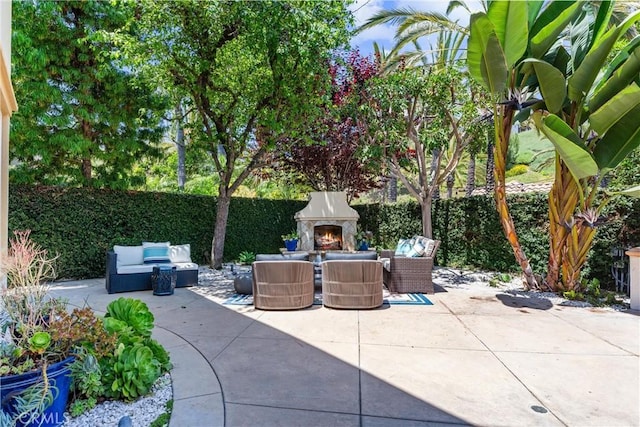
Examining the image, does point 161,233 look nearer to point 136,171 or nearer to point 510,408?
point 136,171

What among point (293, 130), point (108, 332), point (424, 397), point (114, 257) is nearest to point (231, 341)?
point (108, 332)

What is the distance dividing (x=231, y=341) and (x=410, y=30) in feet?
36.4

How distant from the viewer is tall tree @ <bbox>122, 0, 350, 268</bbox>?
725 centimetres

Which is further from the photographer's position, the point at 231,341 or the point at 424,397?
the point at 231,341

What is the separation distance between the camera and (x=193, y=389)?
3.08 metres

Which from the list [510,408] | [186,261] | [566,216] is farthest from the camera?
[186,261]

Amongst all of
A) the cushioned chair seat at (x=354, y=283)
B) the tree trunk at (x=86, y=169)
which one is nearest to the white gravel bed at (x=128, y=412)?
the cushioned chair seat at (x=354, y=283)

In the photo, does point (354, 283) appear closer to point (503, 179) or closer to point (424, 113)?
point (503, 179)

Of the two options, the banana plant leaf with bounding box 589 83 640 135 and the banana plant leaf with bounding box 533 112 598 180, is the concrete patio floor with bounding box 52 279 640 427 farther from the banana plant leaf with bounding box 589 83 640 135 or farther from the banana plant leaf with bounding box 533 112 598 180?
the banana plant leaf with bounding box 589 83 640 135

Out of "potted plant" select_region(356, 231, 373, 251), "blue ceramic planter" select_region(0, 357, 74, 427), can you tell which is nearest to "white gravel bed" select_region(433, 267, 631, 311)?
"potted plant" select_region(356, 231, 373, 251)

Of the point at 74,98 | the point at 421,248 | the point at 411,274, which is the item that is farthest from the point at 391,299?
the point at 74,98

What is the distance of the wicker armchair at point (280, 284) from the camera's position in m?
5.64

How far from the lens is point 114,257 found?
23.2ft

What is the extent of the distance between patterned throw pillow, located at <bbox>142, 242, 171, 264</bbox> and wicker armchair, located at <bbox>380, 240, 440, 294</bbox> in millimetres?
5117
